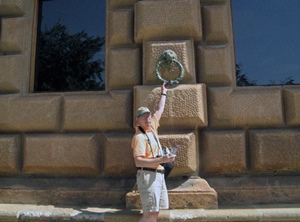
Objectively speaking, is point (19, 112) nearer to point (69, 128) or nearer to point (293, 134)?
point (69, 128)

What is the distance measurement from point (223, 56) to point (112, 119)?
171cm

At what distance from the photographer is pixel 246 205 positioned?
13.7ft

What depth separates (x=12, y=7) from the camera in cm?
514

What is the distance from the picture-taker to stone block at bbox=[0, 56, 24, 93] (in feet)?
16.1

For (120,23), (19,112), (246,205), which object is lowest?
(246,205)

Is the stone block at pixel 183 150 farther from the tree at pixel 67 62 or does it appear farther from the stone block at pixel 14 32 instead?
the stone block at pixel 14 32

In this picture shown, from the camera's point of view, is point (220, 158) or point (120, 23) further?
point (120, 23)

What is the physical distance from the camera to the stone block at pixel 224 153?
4355 millimetres

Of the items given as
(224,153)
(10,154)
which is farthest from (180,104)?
(10,154)

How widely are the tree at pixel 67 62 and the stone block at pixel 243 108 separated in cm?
166

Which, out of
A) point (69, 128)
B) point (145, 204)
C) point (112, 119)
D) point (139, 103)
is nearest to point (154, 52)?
point (139, 103)

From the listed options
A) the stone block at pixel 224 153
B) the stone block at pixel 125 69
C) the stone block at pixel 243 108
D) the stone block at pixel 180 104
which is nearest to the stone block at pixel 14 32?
the stone block at pixel 125 69

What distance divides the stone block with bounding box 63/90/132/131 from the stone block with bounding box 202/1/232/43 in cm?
137

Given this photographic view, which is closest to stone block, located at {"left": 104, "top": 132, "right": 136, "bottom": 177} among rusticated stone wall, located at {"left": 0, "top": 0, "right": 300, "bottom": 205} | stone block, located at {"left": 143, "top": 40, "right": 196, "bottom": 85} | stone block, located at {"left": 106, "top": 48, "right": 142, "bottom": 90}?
rusticated stone wall, located at {"left": 0, "top": 0, "right": 300, "bottom": 205}
